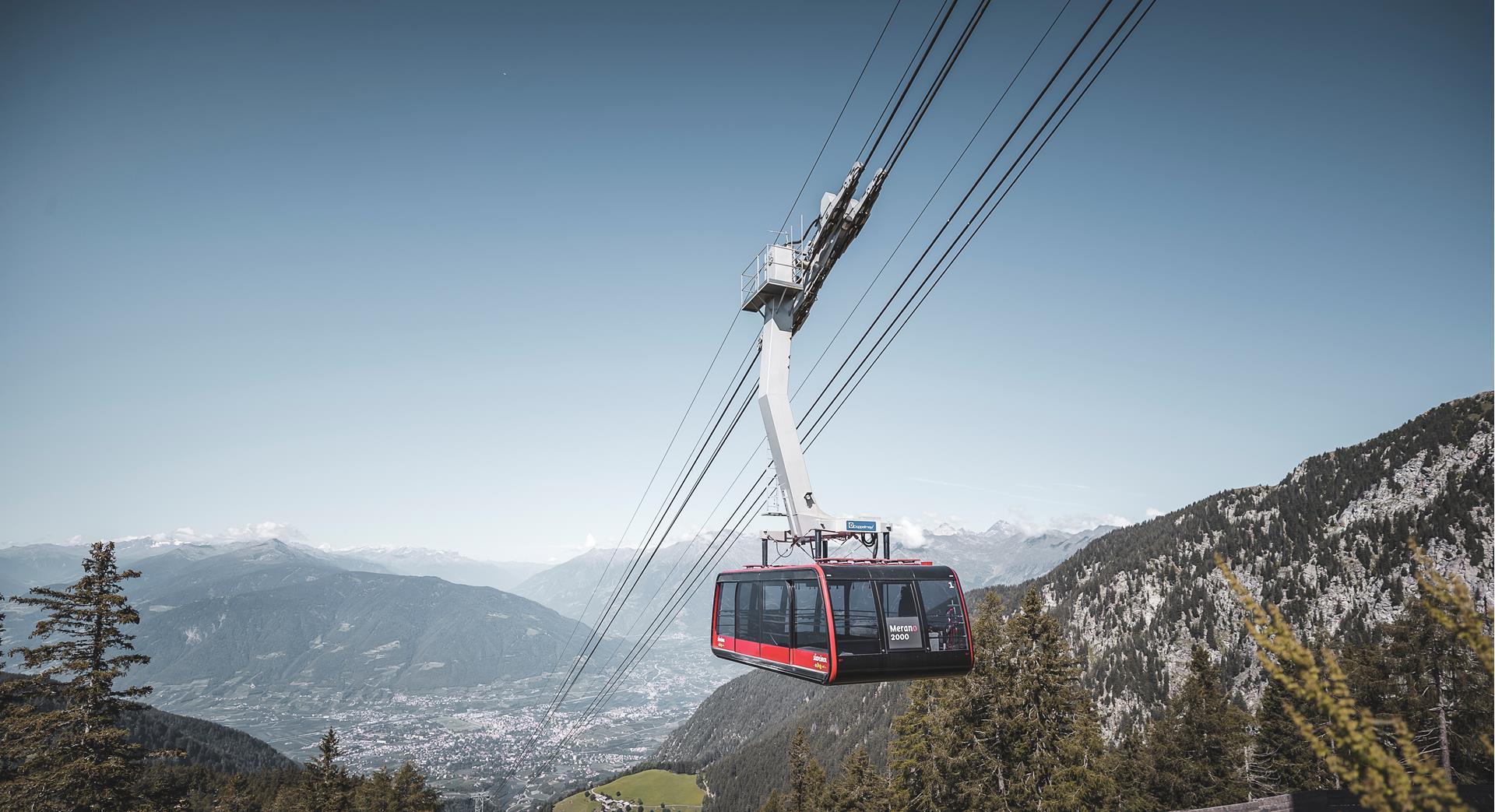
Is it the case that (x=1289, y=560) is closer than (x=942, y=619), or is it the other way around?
(x=942, y=619)

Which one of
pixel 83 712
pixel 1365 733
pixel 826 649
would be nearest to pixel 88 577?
pixel 83 712

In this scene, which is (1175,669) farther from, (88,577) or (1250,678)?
(88,577)

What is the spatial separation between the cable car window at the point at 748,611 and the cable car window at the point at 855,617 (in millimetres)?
3292

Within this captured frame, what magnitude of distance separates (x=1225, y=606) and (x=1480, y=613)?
17833 cm

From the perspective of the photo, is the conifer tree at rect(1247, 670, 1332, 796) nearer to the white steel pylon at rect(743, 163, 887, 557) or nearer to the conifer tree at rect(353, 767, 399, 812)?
the white steel pylon at rect(743, 163, 887, 557)

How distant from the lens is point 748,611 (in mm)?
17219

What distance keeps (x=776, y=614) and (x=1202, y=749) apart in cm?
4485

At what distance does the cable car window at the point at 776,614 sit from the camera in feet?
48.9

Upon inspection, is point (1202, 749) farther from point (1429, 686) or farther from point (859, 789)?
point (859, 789)

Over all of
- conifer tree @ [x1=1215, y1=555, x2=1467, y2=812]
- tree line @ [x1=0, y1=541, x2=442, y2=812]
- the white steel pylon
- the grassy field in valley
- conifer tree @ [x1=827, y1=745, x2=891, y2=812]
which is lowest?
the grassy field in valley

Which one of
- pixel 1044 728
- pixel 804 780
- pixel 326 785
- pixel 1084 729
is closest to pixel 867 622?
pixel 1044 728

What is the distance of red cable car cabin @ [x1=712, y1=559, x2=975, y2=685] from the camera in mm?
13461

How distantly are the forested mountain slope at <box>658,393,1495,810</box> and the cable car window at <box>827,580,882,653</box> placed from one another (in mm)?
126479

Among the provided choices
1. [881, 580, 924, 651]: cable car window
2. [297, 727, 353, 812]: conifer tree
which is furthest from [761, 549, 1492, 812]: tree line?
[297, 727, 353, 812]: conifer tree
